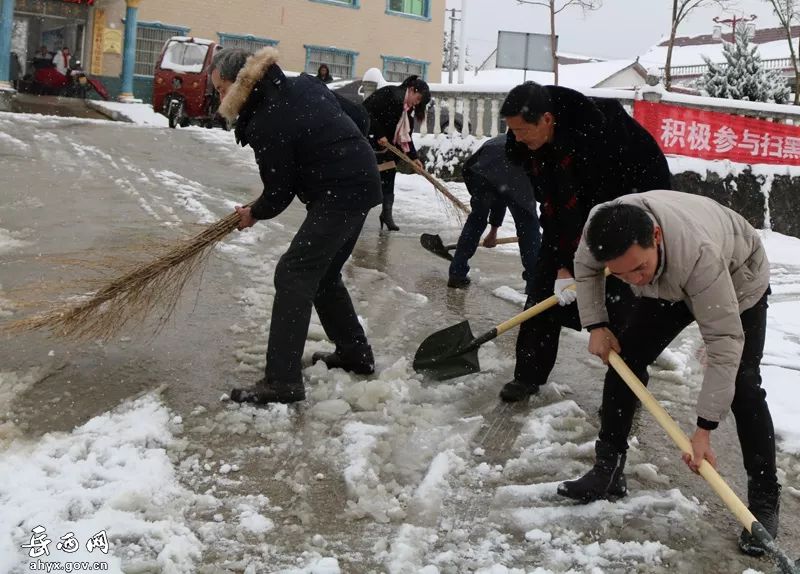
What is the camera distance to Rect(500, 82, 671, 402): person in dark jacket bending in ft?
11.6

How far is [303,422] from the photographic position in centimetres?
369

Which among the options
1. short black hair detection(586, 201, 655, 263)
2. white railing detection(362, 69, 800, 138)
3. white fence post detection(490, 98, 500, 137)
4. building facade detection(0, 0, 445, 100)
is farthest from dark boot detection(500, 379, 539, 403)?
building facade detection(0, 0, 445, 100)

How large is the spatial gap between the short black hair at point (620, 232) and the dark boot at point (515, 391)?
1.74 m

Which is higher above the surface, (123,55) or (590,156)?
(123,55)

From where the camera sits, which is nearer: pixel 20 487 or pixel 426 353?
pixel 20 487

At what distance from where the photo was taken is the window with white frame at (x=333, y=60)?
977 inches

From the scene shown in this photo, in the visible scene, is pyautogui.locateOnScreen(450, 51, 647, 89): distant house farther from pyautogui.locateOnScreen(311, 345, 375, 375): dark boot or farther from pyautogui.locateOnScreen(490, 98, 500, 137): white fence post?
pyautogui.locateOnScreen(311, 345, 375, 375): dark boot

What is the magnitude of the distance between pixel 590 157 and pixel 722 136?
8371 millimetres

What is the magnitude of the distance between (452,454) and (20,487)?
1691 mm

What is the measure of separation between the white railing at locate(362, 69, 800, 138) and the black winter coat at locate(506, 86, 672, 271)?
7.50 m

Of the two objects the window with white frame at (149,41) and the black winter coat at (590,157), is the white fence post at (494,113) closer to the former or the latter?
the black winter coat at (590,157)

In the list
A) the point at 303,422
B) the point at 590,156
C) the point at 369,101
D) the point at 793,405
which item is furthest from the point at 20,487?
the point at 369,101

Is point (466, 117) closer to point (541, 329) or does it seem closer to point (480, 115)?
point (480, 115)

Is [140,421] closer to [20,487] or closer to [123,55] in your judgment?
[20,487]
